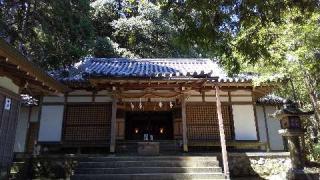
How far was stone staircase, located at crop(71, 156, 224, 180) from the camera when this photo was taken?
9.66m

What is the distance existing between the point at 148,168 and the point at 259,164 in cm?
475

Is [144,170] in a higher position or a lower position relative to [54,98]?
lower

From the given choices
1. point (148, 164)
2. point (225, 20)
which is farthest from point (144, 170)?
point (225, 20)

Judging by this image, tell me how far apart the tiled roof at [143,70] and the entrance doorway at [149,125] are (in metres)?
2.67

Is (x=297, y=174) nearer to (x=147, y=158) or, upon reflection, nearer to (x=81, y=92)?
(x=147, y=158)

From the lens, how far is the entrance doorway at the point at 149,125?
16.8m

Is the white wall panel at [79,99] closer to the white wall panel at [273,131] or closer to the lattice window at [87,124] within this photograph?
the lattice window at [87,124]

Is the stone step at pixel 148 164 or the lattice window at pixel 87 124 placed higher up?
the lattice window at pixel 87 124

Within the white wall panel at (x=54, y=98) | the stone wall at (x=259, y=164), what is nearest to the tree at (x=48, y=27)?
the white wall panel at (x=54, y=98)

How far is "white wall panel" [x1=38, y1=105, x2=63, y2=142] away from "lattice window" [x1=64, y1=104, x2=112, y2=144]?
0.30 meters

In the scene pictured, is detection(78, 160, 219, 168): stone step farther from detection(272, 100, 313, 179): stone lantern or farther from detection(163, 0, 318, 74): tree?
detection(163, 0, 318, 74): tree

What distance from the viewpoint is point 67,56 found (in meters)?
17.8

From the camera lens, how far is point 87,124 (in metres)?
13.9

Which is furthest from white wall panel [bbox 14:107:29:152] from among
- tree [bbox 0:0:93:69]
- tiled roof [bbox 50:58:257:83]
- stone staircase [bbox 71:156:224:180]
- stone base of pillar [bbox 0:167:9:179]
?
stone base of pillar [bbox 0:167:9:179]
